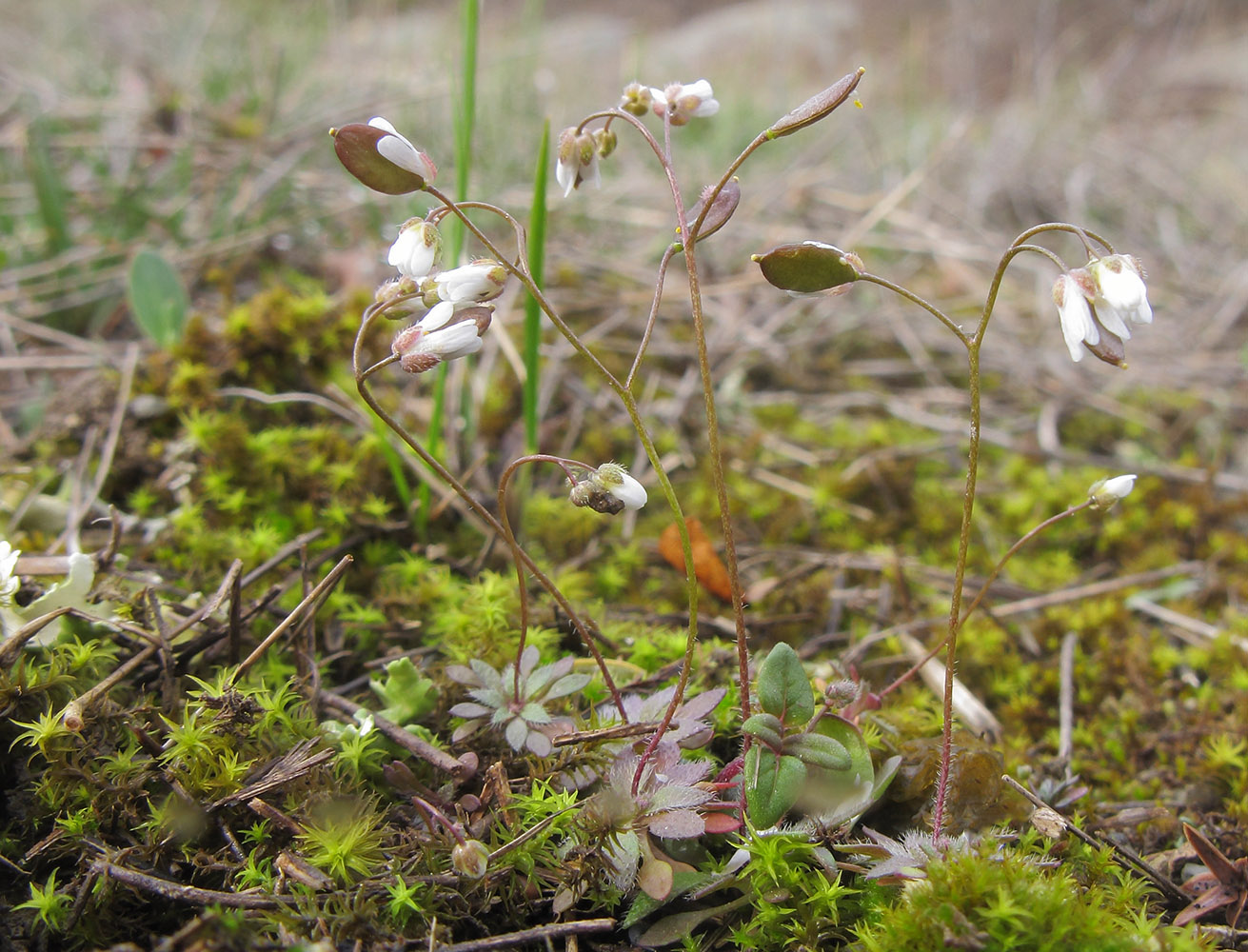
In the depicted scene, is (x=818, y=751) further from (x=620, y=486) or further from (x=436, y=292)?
(x=436, y=292)

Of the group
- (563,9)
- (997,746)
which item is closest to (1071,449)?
(997,746)

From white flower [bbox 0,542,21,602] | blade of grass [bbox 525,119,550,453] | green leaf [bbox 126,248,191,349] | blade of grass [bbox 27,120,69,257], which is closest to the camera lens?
white flower [bbox 0,542,21,602]

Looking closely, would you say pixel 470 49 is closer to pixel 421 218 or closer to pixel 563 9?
pixel 421 218

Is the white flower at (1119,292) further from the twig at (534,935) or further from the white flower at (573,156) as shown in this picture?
the twig at (534,935)

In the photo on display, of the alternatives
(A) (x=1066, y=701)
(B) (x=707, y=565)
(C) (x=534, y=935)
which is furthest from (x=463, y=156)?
(A) (x=1066, y=701)

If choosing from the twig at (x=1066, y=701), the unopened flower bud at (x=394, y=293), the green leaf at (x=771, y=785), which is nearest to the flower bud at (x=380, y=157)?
the unopened flower bud at (x=394, y=293)

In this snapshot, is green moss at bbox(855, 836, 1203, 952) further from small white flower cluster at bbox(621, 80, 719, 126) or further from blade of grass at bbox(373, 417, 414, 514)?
blade of grass at bbox(373, 417, 414, 514)

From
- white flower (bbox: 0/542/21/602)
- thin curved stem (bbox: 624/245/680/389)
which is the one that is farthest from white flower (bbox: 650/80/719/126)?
white flower (bbox: 0/542/21/602)
